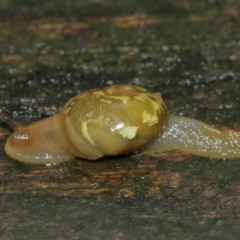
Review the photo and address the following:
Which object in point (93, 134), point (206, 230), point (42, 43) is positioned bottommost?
point (206, 230)

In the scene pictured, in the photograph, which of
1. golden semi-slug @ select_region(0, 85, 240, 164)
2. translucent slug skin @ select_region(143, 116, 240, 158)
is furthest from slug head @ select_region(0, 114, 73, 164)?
translucent slug skin @ select_region(143, 116, 240, 158)

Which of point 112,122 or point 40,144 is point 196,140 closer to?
point 112,122

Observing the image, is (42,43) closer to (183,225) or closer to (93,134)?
(93,134)

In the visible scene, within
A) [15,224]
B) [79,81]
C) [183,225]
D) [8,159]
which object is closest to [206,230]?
[183,225]

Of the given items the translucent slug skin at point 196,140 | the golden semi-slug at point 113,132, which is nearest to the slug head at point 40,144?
the golden semi-slug at point 113,132

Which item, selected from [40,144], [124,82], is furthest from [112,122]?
[124,82]

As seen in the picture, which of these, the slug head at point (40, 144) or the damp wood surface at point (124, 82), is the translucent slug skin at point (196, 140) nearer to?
the damp wood surface at point (124, 82)
